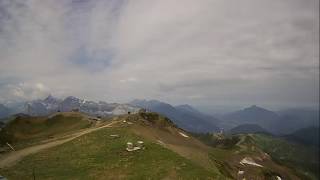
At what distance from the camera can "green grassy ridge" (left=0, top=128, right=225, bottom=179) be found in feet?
154

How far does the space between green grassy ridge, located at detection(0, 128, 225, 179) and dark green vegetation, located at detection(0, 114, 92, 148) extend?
3772 centimetres

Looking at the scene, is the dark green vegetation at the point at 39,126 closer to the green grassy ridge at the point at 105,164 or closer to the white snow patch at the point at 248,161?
the green grassy ridge at the point at 105,164

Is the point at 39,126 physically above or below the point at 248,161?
above

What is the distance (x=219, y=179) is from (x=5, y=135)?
73819mm

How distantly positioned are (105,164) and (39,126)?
64.9 metres

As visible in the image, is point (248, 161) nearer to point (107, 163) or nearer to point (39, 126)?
point (39, 126)

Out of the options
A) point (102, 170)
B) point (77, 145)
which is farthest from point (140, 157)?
point (77, 145)

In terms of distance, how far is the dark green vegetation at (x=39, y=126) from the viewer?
99.0 metres

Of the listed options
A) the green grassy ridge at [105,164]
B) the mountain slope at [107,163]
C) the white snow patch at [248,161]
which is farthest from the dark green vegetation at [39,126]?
the white snow patch at [248,161]

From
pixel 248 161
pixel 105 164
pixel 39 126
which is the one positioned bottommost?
Result: pixel 248 161

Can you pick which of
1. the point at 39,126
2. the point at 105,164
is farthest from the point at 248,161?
the point at 105,164

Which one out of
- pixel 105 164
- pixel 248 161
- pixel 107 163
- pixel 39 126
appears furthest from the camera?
pixel 248 161

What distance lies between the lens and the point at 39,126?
109 metres

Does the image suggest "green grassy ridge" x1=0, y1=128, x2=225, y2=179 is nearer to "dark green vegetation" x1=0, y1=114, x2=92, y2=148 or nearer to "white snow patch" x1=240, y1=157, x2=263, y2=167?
"dark green vegetation" x1=0, y1=114, x2=92, y2=148
